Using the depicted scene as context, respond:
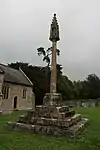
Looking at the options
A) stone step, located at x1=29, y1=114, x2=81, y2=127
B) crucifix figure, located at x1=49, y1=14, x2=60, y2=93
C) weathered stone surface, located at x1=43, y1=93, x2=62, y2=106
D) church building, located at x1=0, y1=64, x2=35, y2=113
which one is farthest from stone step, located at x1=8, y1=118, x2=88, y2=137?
church building, located at x1=0, y1=64, x2=35, y2=113

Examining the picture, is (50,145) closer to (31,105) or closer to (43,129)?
(43,129)

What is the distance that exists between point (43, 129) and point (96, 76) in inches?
2726

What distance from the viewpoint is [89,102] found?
37625 millimetres

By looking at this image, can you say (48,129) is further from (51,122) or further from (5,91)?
(5,91)

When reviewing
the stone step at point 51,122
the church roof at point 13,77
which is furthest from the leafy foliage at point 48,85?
the stone step at point 51,122

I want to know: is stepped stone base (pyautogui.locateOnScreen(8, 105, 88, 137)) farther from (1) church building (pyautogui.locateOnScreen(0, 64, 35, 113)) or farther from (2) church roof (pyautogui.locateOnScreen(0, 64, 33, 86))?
(2) church roof (pyautogui.locateOnScreen(0, 64, 33, 86))

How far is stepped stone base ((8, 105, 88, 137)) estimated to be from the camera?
12.5 m

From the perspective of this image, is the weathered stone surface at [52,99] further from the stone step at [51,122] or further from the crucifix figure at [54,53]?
the stone step at [51,122]

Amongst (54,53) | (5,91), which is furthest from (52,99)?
(5,91)

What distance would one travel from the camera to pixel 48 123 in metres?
13.1

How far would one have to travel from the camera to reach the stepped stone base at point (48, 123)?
1249cm

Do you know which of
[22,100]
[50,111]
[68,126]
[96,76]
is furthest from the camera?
[96,76]

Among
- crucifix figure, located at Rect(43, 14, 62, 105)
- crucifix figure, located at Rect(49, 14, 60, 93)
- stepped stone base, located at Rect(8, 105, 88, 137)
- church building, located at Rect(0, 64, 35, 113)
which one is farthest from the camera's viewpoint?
church building, located at Rect(0, 64, 35, 113)

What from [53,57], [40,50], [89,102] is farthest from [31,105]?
[53,57]
